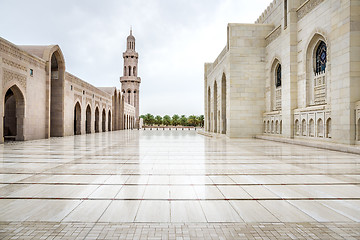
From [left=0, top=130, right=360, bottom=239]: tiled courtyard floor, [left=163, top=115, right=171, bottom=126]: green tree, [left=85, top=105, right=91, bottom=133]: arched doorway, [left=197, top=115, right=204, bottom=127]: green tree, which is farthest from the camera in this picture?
[left=163, top=115, right=171, bottom=126]: green tree

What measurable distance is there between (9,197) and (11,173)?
175 centimetres

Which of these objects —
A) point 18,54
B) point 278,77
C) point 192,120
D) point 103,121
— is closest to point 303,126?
point 278,77

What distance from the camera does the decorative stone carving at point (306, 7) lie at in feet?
35.5

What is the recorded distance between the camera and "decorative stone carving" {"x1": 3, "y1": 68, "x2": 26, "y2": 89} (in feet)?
36.3

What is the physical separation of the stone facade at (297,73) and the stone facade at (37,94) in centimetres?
1137

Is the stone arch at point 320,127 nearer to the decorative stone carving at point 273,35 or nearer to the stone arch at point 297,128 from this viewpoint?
the stone arch at point 297,128

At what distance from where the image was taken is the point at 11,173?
4535 millimetres

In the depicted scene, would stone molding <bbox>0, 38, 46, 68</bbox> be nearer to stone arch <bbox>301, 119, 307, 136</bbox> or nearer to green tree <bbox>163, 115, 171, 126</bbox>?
stone arch <bbox>301, 119, 307, 136</bbox>

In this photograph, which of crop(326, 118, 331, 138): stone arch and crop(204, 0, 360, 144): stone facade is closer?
crop(204, 0, 360, 144): stone facade

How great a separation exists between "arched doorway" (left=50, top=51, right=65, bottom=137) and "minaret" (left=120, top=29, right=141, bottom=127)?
1371 inches

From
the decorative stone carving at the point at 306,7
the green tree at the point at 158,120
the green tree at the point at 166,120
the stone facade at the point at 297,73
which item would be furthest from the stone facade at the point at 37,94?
the green tree at the point at 166,120

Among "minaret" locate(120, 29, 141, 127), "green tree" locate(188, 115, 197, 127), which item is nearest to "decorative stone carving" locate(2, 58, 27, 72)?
"minaret" locate(120, 29, 141, 127)

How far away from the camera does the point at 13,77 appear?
11625mm

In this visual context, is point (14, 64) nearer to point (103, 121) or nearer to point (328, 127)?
point (328, 127)
